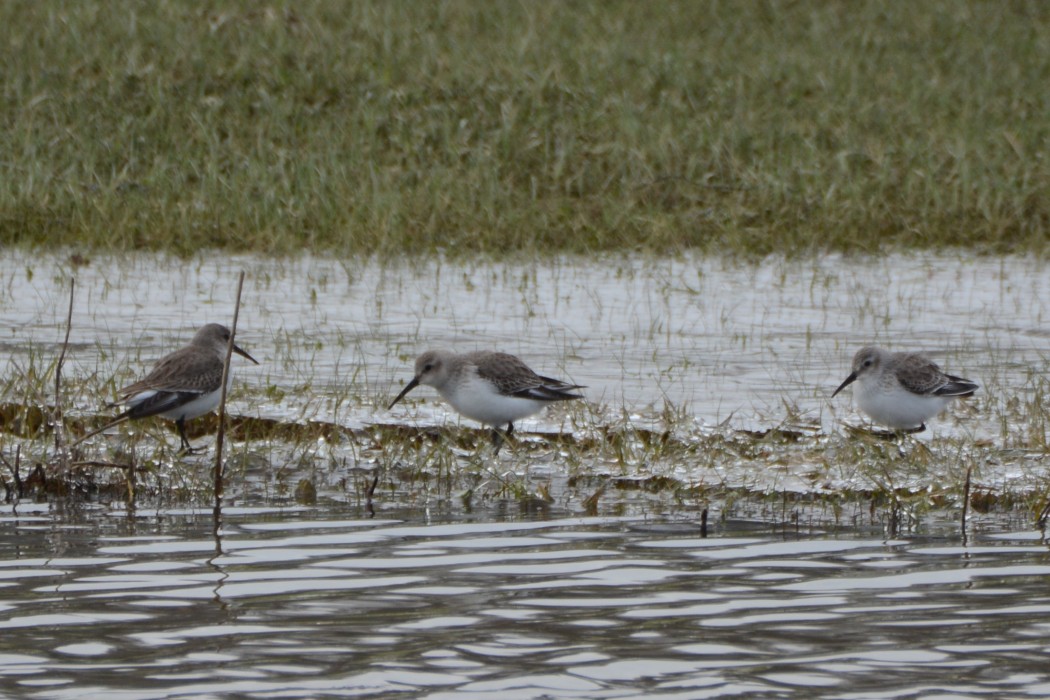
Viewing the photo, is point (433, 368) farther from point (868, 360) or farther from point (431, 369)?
point (868, 360)

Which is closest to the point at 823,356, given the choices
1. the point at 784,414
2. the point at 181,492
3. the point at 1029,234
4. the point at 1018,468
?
the point at 784,414

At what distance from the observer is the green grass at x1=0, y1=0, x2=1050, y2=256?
55.4ft

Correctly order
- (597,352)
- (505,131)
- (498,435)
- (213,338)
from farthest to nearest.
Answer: (505,131)
(597,352)
(213,338)
(498,435)

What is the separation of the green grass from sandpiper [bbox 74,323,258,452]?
22.1 ft

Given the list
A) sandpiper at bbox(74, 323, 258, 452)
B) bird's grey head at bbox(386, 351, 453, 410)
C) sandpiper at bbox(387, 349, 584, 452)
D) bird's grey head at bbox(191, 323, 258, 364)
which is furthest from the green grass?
sandpiper at bbox(74, 323, 258, 452)

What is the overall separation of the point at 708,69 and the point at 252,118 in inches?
231

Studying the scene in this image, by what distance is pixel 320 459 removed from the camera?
8992 mm

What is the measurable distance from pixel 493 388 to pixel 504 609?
9.77ft

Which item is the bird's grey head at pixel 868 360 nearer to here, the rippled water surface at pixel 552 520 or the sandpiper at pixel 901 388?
the sandpiper at pixel 901 388

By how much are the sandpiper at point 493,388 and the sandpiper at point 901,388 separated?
1.52 meters

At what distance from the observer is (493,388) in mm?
9266

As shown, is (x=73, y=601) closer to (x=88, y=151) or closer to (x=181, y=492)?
(x=181, y=492)

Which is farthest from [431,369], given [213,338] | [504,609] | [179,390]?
[504,609]

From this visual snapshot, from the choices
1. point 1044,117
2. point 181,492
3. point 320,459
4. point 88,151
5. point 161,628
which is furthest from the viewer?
point 1044,117
